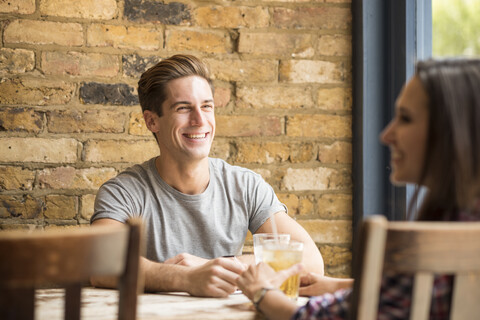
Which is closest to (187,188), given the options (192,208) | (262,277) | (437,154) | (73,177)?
(192,208)

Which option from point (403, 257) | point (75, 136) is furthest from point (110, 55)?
point (403, 257)

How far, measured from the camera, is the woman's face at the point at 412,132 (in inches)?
38.4

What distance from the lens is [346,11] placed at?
253 centimetres

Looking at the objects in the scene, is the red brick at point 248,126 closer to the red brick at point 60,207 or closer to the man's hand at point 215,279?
the red brick at point 60,207

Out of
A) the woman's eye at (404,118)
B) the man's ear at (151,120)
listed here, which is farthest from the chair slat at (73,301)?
the man's ear at (151,120)

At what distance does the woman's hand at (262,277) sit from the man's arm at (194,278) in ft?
0.52

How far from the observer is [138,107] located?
93.7 inches

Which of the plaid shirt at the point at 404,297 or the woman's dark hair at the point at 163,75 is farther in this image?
the woman's dark hair at the point at 163,75

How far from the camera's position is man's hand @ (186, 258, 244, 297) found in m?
1.45

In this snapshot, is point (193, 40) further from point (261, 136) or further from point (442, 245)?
point (442, 245)

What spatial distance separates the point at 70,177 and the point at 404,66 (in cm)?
141

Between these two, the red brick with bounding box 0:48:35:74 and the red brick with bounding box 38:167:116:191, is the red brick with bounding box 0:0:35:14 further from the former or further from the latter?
the red brick with bounding box 38:167:116:191

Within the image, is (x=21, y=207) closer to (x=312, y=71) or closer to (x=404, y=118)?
(x=312, y=71)

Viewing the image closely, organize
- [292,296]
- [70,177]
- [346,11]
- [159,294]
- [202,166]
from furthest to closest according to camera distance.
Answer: [346,11] → [70,177] → [202,166] → [159,294] → [292,296]
